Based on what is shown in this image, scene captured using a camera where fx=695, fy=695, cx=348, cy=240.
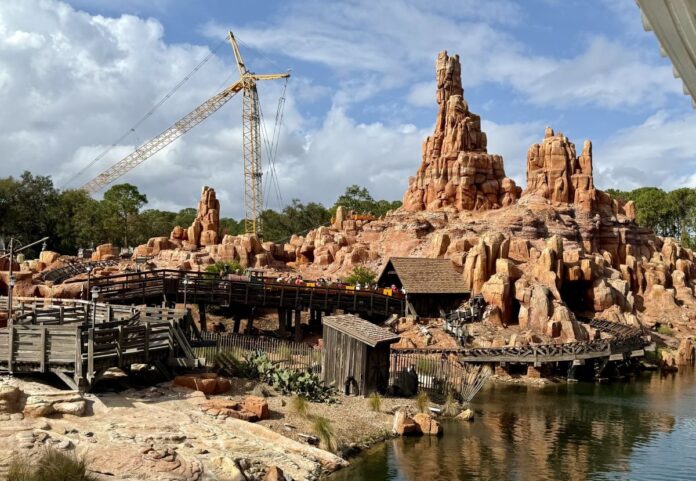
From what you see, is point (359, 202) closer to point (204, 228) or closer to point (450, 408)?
point (204, 228)

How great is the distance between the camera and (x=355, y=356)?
85.0ft

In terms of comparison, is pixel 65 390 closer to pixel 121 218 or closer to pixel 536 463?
pixel 536 463

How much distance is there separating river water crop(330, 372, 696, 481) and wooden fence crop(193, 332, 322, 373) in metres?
6.99

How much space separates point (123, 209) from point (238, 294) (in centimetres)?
5413

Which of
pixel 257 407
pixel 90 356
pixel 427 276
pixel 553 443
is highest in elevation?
pixel 427 276

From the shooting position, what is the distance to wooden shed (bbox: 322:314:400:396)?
1014 inches

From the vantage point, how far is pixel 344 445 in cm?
2038

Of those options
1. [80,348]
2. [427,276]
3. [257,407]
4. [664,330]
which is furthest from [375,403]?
[664,330]

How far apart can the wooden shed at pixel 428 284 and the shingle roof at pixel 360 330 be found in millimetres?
18559

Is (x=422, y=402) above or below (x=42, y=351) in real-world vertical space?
below

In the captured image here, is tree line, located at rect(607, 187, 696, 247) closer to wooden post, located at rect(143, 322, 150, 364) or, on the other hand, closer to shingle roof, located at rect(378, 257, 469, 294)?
shingle roof, located at rect(378, 257, 469, 294)

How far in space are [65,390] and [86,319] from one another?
471cm

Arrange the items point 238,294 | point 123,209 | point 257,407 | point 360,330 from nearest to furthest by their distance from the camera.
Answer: point 257,407
point 360,330
point 238,294
point 123,209

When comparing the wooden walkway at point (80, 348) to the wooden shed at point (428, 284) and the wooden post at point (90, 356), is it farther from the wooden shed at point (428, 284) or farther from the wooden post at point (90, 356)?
the wooden shed at point (428, 284)
